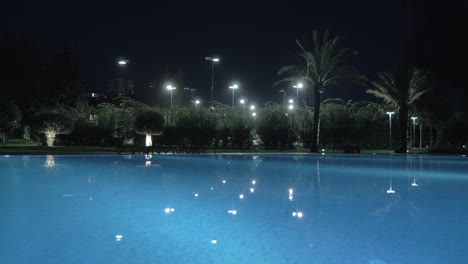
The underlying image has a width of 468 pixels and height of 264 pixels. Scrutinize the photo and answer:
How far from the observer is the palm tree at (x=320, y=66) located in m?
32.9

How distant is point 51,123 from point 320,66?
825 inches

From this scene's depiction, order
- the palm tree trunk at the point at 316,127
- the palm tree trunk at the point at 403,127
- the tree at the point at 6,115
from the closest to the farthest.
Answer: the palm tree trunk at the point at 316,127
the palm tree trunk at the point at 403,127
the tree at the point at 6,115

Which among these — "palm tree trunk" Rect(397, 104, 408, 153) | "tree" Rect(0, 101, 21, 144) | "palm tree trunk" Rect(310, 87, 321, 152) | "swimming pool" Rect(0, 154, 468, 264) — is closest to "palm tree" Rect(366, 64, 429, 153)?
"palm tree trunk" Rect(397, 104, 408, 153)

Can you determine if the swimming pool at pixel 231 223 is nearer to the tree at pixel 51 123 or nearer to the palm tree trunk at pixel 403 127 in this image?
the tree at pixel 51 123

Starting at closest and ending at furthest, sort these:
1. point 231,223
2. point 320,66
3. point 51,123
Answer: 1. point 231,223
2. point 51,123
3. point 320,66

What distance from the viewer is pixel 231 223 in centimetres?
653

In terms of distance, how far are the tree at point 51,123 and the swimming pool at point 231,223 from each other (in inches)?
883

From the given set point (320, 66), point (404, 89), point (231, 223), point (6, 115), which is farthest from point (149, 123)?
point (231, 223)

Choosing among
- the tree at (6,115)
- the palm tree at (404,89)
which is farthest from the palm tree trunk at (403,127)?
the tree at (6,115)

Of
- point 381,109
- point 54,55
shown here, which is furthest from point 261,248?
point 54,55

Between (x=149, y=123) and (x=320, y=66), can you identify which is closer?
(x=149, y=123)

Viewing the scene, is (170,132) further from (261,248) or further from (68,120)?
(261,248)

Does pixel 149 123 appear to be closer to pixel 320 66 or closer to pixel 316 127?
pixel 316 127

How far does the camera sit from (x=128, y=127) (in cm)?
3794
